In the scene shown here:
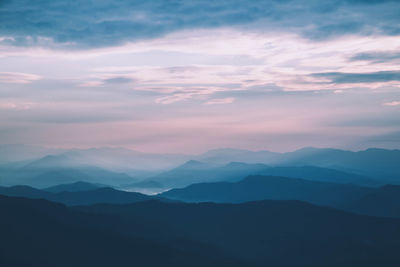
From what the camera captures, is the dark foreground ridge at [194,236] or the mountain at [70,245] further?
the dark foreground ridge at [194,236]

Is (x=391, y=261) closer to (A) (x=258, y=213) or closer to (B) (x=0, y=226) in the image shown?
(A) (x=258, y=213)

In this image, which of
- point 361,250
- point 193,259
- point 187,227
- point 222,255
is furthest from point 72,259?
point 361,250

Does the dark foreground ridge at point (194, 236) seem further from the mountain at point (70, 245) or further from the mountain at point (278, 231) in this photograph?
the mountain at point (70, 245)

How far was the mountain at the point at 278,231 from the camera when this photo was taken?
13362 cm

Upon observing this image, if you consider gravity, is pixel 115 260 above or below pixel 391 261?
above

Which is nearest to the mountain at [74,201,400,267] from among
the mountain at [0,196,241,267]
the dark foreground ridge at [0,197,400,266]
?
the dark foreground ridge at [0,197,400,266]

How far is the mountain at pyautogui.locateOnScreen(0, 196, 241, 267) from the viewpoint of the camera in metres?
101

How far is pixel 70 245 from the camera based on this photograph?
111562 mm

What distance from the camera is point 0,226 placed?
111000 mm

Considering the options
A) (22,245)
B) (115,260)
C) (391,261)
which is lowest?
(391,261)

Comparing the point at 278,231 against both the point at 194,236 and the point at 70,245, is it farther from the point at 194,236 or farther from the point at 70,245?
the point at 70,245

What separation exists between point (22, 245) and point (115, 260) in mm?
27165

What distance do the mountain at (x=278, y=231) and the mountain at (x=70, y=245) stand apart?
43.0 ft

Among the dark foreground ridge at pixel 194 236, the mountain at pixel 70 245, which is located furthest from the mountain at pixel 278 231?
the mountain at pixel 70 245
